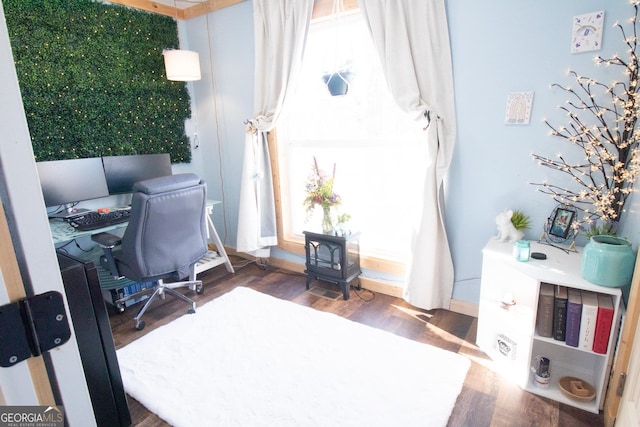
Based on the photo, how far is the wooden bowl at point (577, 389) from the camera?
1710 millimetres

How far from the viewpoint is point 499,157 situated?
223 cm

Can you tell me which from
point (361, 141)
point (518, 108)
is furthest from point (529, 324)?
point (361, 141)

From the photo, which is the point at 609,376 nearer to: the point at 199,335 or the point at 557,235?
the point at 557,235

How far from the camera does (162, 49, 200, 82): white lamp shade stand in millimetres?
3061

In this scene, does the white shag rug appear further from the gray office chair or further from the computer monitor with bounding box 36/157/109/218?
the computer monitor with bounding box 36/157/109/218

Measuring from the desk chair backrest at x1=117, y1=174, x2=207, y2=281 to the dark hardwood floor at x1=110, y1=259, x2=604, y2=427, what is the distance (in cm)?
48

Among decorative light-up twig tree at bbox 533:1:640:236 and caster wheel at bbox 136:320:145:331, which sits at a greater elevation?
decorative light-up twig tree at bbox 533:1:640:236

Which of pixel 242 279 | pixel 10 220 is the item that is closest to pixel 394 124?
pixel 242 279

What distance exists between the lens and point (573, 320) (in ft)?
5.56

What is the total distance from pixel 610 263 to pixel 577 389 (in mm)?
684

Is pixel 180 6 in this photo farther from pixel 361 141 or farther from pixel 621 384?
pixel 621 384

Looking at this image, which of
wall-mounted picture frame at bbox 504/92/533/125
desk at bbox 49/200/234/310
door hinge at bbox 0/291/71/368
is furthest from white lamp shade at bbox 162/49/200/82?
door hinge at bbox 0/291/71/368

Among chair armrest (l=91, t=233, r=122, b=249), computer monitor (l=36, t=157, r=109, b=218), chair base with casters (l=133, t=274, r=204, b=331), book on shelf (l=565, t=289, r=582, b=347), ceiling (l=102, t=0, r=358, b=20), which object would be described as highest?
ceiling (l=102, t=0, r=358, b=20)

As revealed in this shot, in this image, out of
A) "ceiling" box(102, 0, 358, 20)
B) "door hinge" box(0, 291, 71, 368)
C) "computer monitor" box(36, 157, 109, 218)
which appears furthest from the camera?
"ceiling" box(102, 0, 358, 20)
